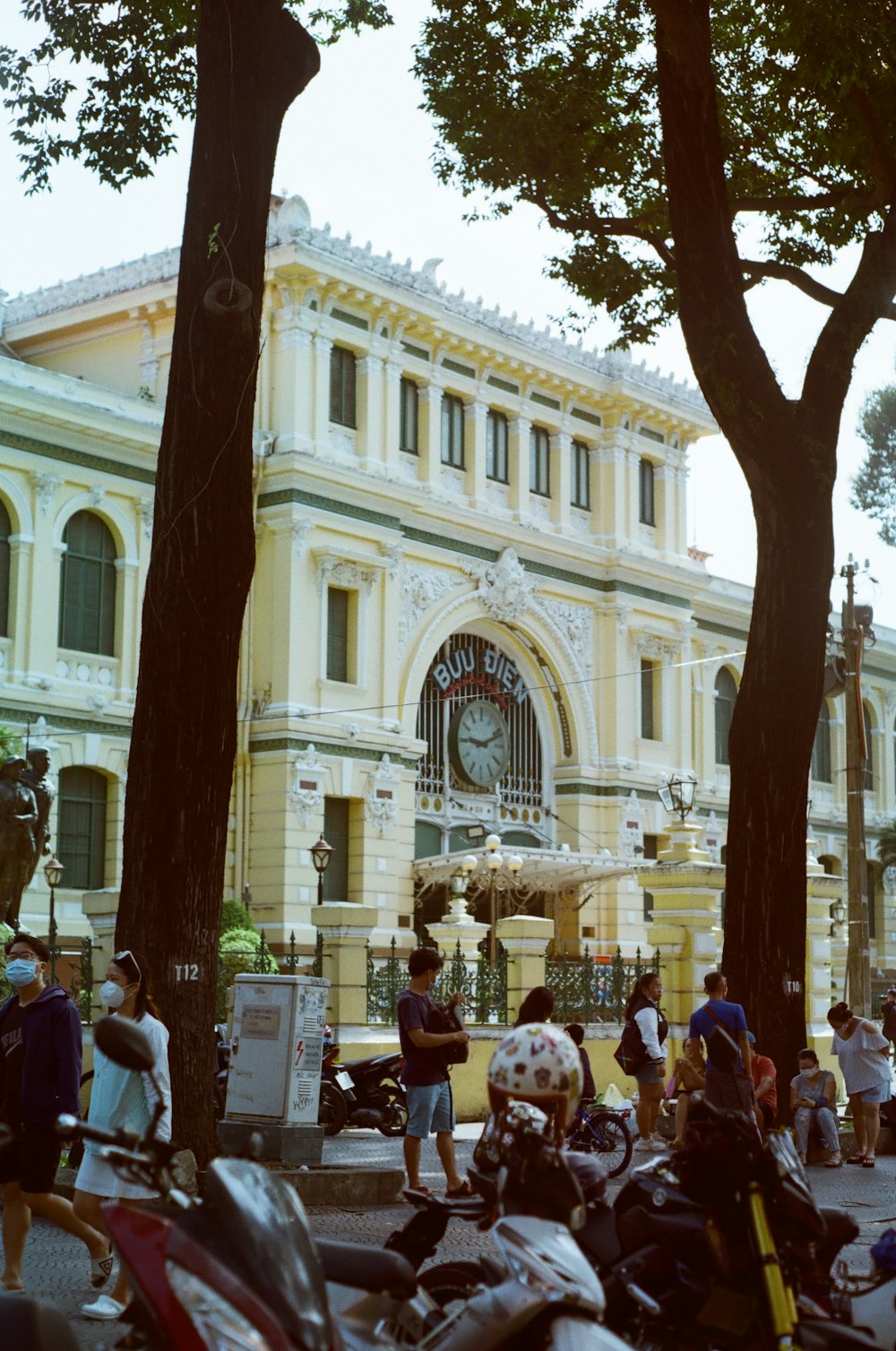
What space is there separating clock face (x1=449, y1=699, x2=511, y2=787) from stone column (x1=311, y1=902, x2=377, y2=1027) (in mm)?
18485

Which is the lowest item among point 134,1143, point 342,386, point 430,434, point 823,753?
point 134,1143

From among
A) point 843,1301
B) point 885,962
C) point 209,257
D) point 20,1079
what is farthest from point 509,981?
point 885,962

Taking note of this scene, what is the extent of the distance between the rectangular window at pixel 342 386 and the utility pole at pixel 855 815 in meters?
14.3

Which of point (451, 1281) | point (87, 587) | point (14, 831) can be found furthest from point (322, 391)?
point (451, 1281)

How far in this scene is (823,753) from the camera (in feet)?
172

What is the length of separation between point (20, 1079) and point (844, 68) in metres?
8.51

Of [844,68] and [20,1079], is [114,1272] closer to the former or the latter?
[20,1079]

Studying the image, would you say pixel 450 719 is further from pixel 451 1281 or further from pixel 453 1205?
pixel 453 1205

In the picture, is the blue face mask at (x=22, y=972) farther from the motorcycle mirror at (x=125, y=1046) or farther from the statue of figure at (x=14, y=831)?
the statue of figure at (x=14, y=831)

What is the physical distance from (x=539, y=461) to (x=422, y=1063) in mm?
29825

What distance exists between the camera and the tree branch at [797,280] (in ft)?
45.9

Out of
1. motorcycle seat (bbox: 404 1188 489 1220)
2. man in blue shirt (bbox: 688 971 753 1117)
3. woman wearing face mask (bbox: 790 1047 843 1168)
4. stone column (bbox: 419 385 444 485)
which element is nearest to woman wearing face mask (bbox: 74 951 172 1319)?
motorcycle seat (bbox: 404 1188 489 1220)

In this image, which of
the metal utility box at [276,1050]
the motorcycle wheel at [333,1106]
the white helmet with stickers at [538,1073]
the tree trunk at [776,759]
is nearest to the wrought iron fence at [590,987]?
the motorcycle wheel at [333,1106]

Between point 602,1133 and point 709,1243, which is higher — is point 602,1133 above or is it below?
below
